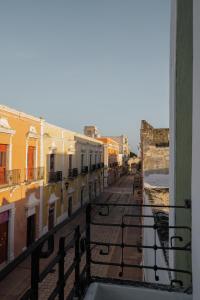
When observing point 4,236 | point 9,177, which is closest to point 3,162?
point 9,177

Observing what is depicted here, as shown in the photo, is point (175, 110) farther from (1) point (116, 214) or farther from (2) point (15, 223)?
(1) point (116, 214)

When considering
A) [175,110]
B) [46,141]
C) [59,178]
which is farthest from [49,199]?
[175,110]

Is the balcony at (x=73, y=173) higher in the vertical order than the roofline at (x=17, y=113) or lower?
lower

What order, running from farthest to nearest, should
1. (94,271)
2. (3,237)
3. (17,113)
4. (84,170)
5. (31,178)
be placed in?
(84,170) < (31,178) < (17,113) < (3,237) < (94,271)

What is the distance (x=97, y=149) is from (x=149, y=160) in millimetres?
15911

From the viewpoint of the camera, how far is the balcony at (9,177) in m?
10.7

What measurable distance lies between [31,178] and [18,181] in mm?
1549

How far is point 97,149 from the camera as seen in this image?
29.9 m

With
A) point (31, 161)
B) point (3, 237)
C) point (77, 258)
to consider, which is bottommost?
point (3, 237)

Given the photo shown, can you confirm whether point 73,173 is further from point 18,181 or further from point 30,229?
point 18,181

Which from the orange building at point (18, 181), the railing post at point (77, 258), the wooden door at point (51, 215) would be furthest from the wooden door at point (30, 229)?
the railing post at point (77, 258)

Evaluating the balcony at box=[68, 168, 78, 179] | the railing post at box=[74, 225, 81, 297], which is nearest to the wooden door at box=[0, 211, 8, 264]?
the balcony at box=[68, 168, 78, 179]

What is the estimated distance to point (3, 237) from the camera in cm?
1075

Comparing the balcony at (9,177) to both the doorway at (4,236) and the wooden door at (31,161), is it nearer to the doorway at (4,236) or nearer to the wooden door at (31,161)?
the doorway at (4,236)
